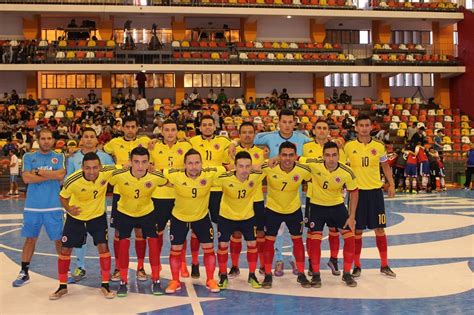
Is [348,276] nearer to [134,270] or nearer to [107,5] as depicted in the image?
[134,270]

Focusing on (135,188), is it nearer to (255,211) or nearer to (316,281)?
(255,211)

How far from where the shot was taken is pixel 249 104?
32250mm

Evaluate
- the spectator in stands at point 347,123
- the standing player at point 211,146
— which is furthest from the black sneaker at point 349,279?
the spectator in stands at point 347,123

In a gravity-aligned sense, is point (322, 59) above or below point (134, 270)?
above

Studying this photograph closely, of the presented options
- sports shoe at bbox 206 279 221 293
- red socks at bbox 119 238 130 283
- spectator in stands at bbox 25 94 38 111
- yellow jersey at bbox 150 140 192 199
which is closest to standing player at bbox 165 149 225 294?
sports shoe at bbox 206 279 221 293

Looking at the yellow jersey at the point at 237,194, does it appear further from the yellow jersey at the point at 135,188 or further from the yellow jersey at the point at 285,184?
the yellow jersey at the point at 135,188

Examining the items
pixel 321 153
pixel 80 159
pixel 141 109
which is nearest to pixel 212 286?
pixel 321 153

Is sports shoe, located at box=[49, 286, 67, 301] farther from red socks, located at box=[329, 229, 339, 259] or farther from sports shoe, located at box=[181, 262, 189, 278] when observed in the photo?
red socks, located at box=[329, 229, 339, 259]

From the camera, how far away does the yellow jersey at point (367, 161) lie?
886cm

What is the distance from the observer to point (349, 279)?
320 inches

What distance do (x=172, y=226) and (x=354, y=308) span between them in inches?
102

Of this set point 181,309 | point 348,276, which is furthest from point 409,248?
point 181,309

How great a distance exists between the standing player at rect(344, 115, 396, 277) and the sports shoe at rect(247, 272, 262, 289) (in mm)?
1433

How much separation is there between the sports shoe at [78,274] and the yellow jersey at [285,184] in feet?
9.21
